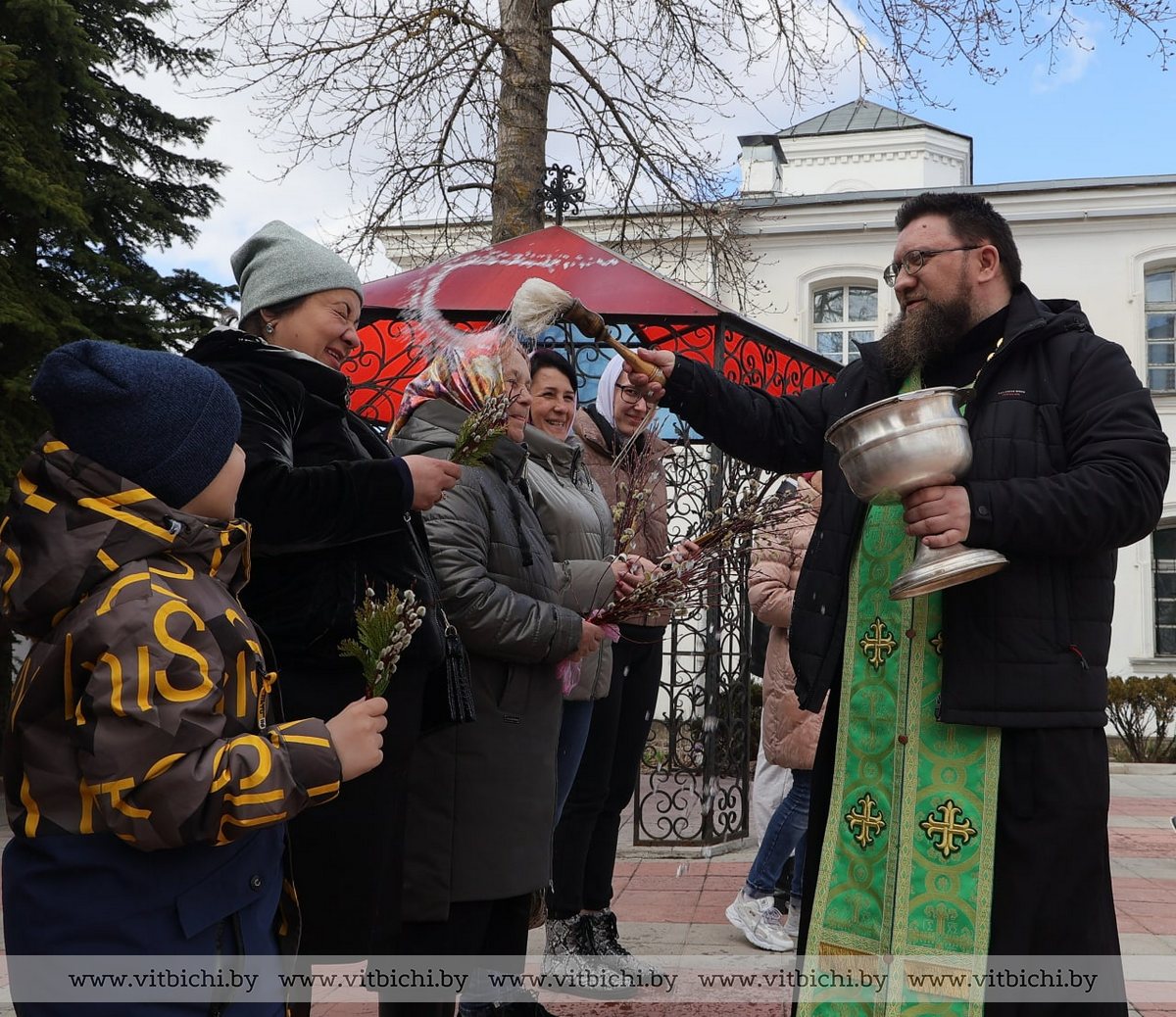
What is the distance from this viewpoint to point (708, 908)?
575cm

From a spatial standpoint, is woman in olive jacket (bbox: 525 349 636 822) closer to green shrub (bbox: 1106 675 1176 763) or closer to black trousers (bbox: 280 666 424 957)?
black trousers (bbox: 280 666 424 957)

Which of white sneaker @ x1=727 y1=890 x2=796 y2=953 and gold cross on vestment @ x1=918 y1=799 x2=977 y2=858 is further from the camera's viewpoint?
white sneaker @ x1=727 y1=890 x2=796 y2=953

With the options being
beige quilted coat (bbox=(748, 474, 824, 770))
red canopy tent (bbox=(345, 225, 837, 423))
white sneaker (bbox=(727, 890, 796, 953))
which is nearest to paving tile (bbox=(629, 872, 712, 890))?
white sneaker (bbox=(727, 890, 796, 953))

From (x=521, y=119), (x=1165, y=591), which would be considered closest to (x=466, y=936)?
(x=521, y=119)

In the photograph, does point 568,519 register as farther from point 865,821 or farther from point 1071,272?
point 1071,272

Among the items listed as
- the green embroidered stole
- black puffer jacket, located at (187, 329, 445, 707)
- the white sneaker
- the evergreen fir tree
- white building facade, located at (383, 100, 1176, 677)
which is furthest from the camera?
white building facade, located at (383, 100, 1176, 677)

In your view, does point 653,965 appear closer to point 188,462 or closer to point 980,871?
point 980,871

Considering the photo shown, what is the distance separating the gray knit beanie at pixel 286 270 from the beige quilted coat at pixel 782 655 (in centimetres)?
248

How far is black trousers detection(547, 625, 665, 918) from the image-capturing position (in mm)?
4430

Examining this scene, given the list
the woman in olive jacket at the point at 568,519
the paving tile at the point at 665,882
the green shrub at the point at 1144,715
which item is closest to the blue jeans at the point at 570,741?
the woman in olive jacket at the point at 568,519

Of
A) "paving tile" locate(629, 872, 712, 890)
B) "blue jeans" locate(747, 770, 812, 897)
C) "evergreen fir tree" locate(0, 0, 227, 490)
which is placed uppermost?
"evergreen fir tree" locate(0, 0, 227, 490)

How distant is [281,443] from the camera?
265 centimetres

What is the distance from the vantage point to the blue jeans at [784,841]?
504cm

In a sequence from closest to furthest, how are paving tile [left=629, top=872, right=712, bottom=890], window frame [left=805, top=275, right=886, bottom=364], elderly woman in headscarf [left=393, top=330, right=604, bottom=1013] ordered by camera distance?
elderly woman in headscarf [left=393, top=330, right=604, bottom=1013] → paving tile [left=629, top=872, right=712, bottom=890] → window frame [left=805, top=275, right=886, bottom=364]
